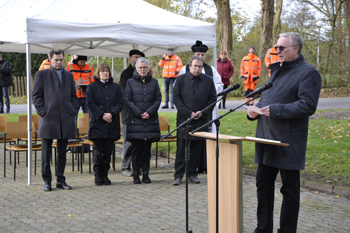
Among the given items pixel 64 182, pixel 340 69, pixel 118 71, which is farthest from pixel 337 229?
pixel 118 71

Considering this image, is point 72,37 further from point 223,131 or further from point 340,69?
point 340,69

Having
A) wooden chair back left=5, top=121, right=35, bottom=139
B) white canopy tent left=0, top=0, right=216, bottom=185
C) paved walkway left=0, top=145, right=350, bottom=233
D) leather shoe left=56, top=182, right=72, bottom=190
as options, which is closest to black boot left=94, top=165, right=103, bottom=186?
paved walkway left=0, top=145, right=350, bottom=233

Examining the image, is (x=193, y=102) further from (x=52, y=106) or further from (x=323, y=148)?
(x=323, y=148)

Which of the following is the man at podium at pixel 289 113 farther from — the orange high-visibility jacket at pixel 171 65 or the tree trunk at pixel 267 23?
the tree trunk at pixel 267 23

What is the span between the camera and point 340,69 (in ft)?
79.0

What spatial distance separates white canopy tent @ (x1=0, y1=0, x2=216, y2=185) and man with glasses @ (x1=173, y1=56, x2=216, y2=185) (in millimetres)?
1071

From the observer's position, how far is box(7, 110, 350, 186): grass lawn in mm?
7609

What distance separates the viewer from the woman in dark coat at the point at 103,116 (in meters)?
7.66

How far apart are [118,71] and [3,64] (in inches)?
770

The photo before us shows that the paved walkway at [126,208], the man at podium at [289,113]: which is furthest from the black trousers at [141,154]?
the man at podium at [289,113]

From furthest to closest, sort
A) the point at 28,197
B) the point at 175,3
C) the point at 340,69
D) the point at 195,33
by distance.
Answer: the point at 175,3 → the point at 340,69 → the point at 195,33 → the point at 28,197

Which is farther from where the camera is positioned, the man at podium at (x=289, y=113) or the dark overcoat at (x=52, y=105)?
the dark overcoat at (x=52, y=105)

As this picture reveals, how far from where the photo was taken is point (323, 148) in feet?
30.0

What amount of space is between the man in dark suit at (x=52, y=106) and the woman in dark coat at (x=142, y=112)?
1.05m
